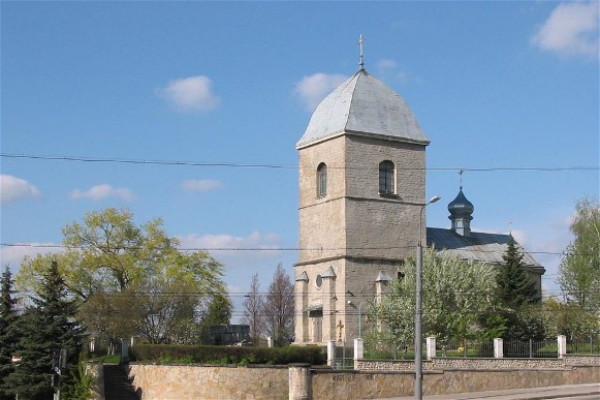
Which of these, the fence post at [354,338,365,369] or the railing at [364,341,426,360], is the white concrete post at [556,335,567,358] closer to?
the railing at [364,341,426,360]

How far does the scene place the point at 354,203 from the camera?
57.1 meters

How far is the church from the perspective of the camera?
55.7m

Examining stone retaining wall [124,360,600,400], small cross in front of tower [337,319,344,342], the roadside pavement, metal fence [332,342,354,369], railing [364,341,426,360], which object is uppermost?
small cross in front of tower [337,319,344,342]

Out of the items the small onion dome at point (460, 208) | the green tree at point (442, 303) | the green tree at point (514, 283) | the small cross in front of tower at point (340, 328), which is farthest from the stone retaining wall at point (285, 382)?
the small onion dome at point (460, 208)

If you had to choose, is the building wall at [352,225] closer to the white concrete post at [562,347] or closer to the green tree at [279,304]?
the white concrete post at [562,347]

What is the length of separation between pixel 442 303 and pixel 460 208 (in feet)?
50.7

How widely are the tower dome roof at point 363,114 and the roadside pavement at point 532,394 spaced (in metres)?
18.9

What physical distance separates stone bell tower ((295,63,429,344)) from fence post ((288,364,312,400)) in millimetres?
15730

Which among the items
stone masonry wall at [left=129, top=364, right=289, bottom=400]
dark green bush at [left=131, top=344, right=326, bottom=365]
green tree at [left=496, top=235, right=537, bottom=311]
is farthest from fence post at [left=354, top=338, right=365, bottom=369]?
green tree at [left=496, top=235, right=537, bottom=311]

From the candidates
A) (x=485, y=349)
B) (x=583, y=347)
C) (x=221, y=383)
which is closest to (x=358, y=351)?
(x=221, y=383)

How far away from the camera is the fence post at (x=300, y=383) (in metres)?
38.7

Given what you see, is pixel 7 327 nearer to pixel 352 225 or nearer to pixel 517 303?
pixel 352 225

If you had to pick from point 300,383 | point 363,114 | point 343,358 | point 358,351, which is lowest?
point 300,383

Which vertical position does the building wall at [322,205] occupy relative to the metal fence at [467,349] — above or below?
above
